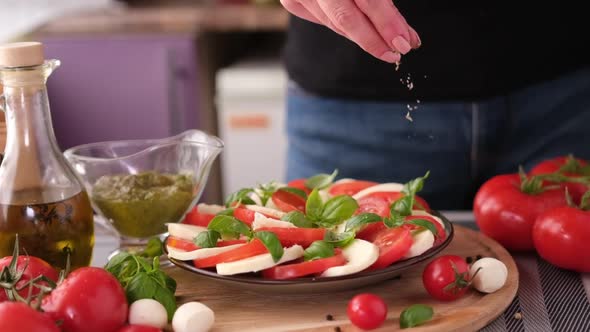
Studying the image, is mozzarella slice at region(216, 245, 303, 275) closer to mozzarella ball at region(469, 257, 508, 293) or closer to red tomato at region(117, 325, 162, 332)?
red tomato at region(117, 325, 162, 332)

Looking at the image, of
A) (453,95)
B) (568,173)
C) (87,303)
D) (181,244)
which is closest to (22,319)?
(87,303)

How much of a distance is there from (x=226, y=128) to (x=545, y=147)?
1487 millimetres

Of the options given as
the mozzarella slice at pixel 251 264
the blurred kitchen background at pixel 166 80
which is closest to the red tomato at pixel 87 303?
the mozzarella slice at pixel 251 264

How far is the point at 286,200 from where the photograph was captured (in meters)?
1.18

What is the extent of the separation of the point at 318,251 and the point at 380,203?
0.18 metres

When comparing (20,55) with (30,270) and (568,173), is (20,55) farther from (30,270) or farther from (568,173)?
(568,173)

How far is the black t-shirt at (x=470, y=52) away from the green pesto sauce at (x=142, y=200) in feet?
1.57

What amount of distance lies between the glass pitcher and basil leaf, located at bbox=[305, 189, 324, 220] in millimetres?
273

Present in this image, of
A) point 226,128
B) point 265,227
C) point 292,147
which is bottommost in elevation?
point 226,128

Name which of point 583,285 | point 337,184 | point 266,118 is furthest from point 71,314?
point 266,118

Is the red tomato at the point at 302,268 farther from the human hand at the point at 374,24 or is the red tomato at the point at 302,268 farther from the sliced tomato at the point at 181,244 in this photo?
the human hand at the point at 374,24

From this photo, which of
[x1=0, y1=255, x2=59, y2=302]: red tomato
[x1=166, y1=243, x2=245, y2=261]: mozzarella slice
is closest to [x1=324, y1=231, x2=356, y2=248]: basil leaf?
[x1=166, y1=243, x2=245, y2=261]: mozzarella slice

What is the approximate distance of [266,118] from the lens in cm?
284

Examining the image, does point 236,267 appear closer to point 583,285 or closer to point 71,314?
point 71,314
